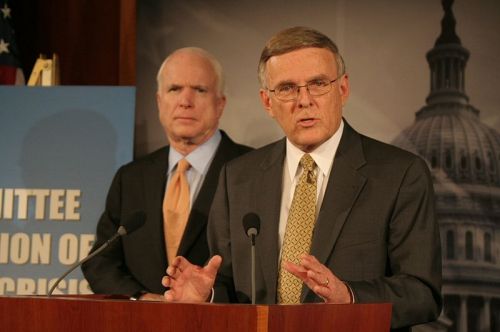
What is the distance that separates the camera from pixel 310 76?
10.8ft

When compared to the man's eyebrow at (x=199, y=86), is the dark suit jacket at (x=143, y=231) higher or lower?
lower

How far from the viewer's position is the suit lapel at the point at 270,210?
315 centimetres

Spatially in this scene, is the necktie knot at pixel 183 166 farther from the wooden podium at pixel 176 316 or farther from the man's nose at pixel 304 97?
the wooden podium at pixel 176 316

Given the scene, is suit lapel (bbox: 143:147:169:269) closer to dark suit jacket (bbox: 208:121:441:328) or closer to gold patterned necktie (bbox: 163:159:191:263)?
gold patterned necktie (bbox: 163:159:191:263)

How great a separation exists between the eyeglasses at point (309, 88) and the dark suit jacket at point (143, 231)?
41.5 inches

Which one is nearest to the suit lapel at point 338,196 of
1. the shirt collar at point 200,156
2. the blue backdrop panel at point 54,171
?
the shirt collar at point 200,156

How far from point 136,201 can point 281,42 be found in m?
1.39

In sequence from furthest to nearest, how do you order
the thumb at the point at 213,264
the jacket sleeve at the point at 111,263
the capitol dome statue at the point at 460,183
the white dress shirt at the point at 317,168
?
the capitol dome statue at the point at 460,183 → the jacket sleeve at the point at 111,263 → the white dress shirt at the point at 317,168 → the thumb at the point at 213,264

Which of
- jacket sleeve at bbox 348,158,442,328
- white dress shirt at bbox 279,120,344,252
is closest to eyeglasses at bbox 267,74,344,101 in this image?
white dress shirt at bbox 279,120,344,252

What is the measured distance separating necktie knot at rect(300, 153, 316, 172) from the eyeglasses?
23 cm

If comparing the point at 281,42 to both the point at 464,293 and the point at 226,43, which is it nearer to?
the point at 226,43

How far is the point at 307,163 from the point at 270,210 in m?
0.24

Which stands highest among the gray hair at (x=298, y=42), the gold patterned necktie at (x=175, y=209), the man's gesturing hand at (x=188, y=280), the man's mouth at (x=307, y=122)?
the gray hair at (x=298, y=42)

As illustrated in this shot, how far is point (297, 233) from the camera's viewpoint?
3174mm
